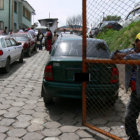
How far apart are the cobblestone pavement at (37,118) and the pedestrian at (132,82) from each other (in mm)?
638

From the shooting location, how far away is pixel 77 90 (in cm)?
444

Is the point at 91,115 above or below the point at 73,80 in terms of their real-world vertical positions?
below

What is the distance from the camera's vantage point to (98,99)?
175 inches

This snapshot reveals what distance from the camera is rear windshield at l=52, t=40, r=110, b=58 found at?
5.00m

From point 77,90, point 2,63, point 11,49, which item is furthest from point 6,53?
point 77,90

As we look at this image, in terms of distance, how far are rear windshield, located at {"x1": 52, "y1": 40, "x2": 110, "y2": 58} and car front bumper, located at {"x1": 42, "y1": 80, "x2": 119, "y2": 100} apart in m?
0.88

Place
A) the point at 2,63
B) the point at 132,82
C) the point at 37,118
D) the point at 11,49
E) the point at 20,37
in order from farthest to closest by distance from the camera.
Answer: the point at 20,37
the point at 11,49
the point at 2,63
the point at 37,118
the point at 132,82

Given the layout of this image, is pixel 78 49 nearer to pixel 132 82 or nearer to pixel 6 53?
pixel 132 82

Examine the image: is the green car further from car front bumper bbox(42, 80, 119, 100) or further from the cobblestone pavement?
the cobblestone pavement

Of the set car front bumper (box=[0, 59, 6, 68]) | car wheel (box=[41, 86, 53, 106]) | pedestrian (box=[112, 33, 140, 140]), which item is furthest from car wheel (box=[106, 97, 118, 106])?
car front bumper (box=[0, 59, 6, 68])

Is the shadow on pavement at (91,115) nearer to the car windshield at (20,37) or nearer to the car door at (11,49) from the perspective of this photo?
the car door at (11,49)

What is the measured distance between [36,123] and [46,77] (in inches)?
38.5

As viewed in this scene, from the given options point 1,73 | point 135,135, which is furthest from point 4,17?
point 135,135

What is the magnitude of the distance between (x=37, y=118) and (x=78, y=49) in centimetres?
189
